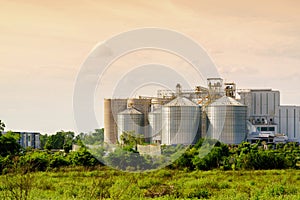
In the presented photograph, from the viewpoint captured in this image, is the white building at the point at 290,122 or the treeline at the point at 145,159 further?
the white building at the point at 290,122

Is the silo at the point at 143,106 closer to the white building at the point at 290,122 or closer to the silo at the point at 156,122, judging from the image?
the silo at the point at 156,122

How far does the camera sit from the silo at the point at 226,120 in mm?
39969

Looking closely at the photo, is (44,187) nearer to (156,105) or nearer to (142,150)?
(142,150)

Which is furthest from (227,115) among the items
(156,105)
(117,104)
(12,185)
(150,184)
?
(12,185)

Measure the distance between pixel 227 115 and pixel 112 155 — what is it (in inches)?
660

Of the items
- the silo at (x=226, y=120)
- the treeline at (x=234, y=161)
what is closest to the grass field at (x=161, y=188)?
the treeline at (x=234, y=161)

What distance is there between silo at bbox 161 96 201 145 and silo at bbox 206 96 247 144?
4.46 feet

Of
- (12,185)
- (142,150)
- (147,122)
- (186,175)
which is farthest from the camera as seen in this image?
(147,122)

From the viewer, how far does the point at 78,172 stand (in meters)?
Result: 22.3

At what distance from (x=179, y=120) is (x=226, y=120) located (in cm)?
407

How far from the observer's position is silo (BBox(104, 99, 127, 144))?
1609 inches

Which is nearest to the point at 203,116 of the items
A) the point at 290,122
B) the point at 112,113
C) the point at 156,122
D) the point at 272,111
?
the point at 156,122

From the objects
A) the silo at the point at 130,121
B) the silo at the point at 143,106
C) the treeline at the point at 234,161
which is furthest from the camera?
the silo at the point at 143,106

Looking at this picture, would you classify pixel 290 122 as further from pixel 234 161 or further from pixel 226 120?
pixel 234 161
